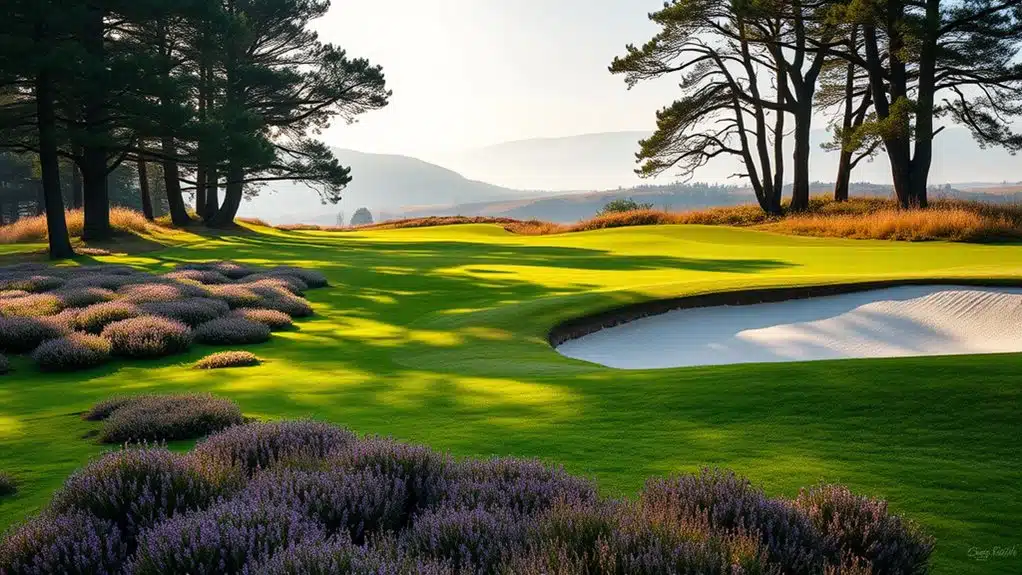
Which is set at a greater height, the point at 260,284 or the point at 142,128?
the point at 142,128

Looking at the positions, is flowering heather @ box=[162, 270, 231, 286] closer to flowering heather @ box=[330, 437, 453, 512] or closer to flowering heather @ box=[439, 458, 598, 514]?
flowering heather @ box=[330, 437, 453, 512]

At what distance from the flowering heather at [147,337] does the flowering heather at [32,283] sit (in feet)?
23.7

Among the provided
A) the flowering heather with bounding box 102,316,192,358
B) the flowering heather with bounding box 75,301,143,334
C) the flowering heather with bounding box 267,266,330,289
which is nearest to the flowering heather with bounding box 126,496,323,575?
the flowering heather with bounding box 102,316,192,358

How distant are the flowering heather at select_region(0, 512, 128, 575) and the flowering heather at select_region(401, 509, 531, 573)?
1.57 meters

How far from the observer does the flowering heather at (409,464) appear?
4.76 metres

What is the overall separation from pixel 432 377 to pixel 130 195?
9630 cm

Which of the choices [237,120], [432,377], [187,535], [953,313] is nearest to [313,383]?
[432,377]

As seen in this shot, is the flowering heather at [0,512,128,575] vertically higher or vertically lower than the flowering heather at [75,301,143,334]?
lower

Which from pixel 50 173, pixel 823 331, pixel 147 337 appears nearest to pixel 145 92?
pixel 50 173

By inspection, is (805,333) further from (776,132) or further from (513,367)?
(776,132)

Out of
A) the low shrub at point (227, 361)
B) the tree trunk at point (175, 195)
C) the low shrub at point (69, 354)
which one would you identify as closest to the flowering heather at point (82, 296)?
the low shrub at point (69, 354)

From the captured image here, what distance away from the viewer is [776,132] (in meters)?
44.7

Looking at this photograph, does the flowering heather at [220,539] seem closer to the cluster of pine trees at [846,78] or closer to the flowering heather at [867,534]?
the flowering heather at [867,534]

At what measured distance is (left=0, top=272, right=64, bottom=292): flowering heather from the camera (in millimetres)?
18547
